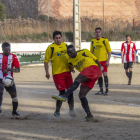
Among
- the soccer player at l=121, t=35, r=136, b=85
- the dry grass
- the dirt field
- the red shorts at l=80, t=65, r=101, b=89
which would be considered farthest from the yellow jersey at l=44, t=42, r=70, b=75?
the dry grass

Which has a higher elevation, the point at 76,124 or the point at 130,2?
the point at 130,2

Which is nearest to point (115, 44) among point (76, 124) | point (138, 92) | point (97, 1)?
point (97, 1)

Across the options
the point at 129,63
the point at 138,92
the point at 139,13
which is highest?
the point at 139,13

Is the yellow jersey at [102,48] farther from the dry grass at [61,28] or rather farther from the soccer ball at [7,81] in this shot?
the dry grass at [61,28]

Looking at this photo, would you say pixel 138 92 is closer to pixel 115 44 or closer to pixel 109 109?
pixel 109 109

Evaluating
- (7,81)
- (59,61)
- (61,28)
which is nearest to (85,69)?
(59,61)

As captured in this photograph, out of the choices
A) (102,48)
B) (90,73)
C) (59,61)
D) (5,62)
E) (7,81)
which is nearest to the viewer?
(90,73)

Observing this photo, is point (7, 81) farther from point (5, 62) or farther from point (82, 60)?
point (82, 60)

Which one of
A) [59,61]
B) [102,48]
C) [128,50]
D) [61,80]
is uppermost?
[102,48]

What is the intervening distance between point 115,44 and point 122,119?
78.2ft

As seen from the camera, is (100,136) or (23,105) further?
(23,105)

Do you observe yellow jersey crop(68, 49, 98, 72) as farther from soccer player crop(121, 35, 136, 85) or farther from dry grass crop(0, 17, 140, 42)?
dry grass crop(0, 17, 140, 42)

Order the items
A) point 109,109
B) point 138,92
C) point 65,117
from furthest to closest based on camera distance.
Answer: point 138,92
point 109,109
point 65,117

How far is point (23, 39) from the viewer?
2891 centimetres
